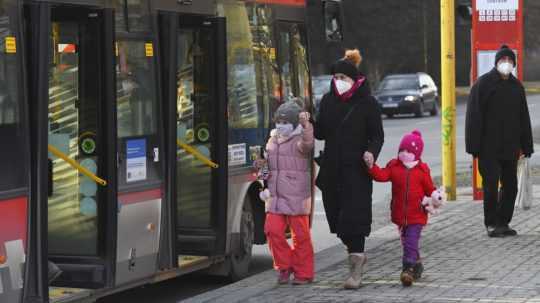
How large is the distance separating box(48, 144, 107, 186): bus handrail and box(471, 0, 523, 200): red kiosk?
9.17 metres

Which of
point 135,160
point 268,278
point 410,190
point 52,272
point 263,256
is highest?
point 135,160

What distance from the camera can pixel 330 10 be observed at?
43.0 feet

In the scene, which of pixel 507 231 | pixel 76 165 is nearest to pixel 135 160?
pixel 76 165

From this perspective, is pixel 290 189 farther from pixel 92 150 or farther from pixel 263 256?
pixel 263 256

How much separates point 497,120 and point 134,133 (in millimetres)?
5070

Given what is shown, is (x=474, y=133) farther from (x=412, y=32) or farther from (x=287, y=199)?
(x=412, y=32)

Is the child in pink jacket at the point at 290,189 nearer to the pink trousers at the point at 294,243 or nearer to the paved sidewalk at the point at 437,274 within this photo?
the pink trousers at the point at 294,243

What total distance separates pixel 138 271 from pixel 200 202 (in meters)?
1.47

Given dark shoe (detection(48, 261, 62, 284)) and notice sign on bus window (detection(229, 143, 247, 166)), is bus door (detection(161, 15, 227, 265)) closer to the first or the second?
notice sign on bus window (detection(229, 143, 247, 166))

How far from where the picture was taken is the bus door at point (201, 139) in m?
10.6

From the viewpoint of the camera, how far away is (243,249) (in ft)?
37.3

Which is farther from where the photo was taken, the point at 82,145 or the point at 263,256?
the point at 263,256

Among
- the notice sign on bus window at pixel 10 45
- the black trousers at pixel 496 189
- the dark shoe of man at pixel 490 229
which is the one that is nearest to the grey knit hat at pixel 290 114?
the notice sign on bus window at pixel 10 45

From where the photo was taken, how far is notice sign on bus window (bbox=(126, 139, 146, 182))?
912cm
